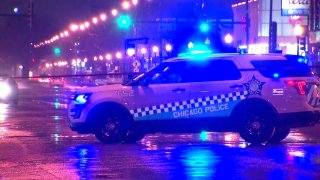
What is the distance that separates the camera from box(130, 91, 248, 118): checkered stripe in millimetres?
14945

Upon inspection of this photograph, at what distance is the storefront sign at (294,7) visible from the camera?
52938 mm

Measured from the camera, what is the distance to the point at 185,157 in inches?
496

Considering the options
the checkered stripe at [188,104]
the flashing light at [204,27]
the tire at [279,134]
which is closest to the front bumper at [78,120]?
the checkered stripe at [188,104]

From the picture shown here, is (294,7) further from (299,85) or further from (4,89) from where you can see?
(299,85)

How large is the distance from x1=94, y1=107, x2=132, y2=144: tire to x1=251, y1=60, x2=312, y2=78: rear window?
2.98 meters

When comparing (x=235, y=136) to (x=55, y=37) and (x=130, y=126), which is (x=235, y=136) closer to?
(x=130, y=126)

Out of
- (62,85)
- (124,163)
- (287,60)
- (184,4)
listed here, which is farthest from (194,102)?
(184,4)

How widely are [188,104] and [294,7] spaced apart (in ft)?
133

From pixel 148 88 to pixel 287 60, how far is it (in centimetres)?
297

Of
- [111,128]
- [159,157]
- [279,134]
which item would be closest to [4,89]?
[111,128]

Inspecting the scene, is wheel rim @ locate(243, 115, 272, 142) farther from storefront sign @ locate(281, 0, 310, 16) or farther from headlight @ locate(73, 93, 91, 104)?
storefront sign @ locate(281, 0, 310, 16)

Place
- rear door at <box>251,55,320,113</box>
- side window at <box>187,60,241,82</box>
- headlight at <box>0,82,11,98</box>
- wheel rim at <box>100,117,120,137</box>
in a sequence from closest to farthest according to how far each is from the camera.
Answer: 1. rear door at <box>251,55,320,113</box>
2. side window at <box>187,60,241,82</box>
3. wheel rim at <box>100,117,120,137</box>
4. headlight at <box>0,82,11,98</box>

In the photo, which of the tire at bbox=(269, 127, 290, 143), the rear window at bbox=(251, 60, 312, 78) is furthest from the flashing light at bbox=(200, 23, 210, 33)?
the rear window at bbox=(251, 60, 312, 78)

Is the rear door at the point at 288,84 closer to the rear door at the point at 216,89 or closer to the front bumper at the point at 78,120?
the rear door at the point at 216,89
